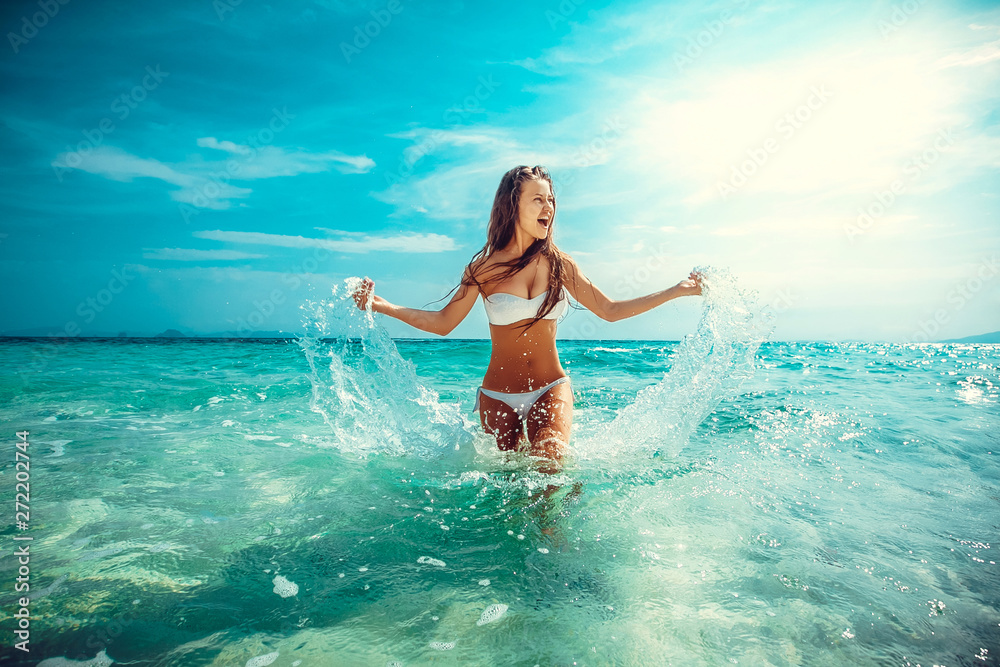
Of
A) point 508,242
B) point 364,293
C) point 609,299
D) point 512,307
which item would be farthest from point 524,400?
point 364,293

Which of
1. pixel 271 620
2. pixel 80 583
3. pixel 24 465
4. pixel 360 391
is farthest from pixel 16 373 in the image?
pixel 271 620

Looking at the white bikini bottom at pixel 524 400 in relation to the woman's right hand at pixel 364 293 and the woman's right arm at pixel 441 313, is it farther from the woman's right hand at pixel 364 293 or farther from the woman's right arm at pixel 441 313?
the woman's right hand at pixel 364 293

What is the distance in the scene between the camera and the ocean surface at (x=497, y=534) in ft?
7.07

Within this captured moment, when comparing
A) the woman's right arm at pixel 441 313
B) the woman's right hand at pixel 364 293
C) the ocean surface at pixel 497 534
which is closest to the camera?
the ocean surface at pixel 497 534

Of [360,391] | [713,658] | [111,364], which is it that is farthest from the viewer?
[111,364]

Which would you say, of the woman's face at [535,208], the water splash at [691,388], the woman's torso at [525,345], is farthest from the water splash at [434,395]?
the woman's face at [535,208]

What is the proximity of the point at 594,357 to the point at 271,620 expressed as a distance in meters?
15.2

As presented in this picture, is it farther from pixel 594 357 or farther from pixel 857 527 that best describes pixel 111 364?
pixel 857 527

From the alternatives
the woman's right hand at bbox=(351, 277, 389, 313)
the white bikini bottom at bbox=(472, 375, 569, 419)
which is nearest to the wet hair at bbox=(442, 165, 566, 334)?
the white bikini bottom at bbox=(472, 375, 569, 419)

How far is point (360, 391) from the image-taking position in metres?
5.27

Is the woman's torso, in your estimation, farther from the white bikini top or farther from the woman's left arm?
the woman's left arm

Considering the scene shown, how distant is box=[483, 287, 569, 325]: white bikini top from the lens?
4.05m

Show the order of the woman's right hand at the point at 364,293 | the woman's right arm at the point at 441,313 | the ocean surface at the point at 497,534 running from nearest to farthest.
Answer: the ocean surface at the point at 497,534, the woman's right hand at the point at 364,293, the woman's right arm at the point at 441,313

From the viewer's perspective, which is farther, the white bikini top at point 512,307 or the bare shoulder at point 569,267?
the bare shoulder at point 569,267
